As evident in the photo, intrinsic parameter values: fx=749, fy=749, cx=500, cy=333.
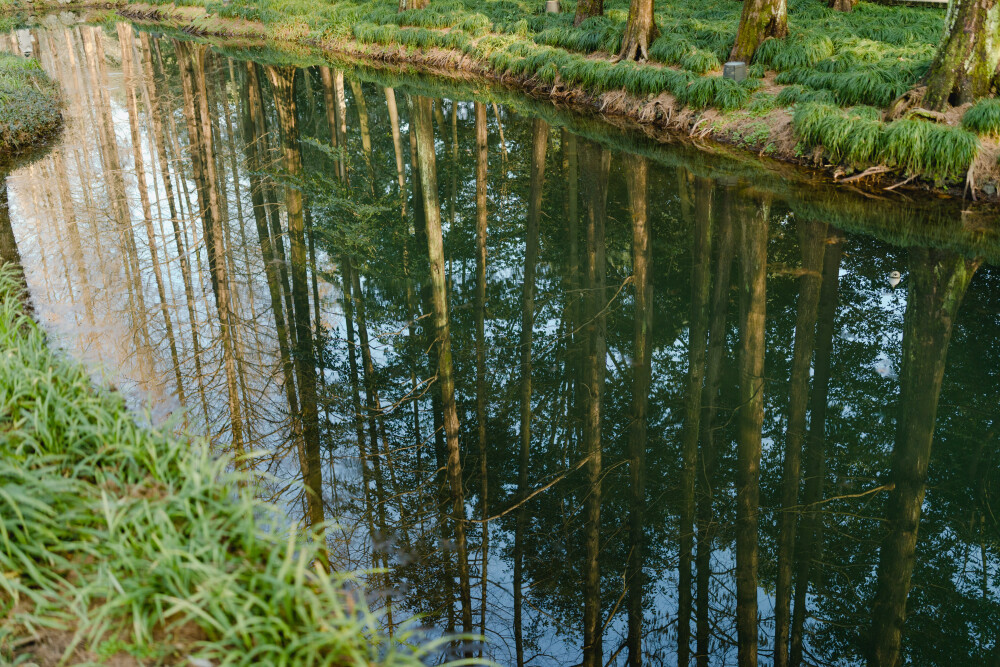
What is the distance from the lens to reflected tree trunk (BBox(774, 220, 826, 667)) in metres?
4.49

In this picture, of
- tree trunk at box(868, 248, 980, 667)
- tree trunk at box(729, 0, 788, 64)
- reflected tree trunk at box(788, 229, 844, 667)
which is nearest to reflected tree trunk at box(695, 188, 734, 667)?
reflected tree trunk at box(788, 229, 844, 667)

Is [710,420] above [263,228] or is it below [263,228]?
below

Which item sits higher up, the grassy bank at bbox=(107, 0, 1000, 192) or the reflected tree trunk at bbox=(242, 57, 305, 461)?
the grassy bank at bbox=(107, 0, 1000, 192)

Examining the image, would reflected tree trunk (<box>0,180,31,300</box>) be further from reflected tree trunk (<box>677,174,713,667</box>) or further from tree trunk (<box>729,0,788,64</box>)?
tree trunk (<box>729,0,788,64</box>)

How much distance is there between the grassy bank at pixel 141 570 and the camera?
2.54 m

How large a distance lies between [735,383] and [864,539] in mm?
1996

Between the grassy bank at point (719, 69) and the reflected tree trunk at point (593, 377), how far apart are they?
1870mm

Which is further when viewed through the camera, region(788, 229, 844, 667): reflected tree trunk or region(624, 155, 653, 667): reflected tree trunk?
region(788, 229, 844, 667): reflected tree trunk

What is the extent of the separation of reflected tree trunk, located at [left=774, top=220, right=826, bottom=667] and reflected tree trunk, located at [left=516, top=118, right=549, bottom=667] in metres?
1.48

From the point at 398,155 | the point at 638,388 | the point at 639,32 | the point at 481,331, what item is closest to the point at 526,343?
the point at 481,331

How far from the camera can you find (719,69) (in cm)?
1265

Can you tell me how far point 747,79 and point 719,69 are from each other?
0.99m

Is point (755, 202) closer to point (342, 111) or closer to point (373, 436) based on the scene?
point (373, 436)

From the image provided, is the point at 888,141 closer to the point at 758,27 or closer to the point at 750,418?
the point at 758,27
